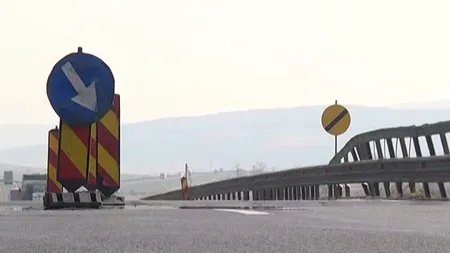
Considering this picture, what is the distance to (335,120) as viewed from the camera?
19688 mm

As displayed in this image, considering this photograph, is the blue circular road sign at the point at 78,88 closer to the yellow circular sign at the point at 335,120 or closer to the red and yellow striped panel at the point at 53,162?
the red and yellow striped panel at the point at 53,162

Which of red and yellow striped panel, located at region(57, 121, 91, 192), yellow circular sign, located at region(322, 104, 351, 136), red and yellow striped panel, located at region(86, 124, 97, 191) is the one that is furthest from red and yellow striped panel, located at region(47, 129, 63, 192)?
yellow circular sign, located at region(322, 104, 351, 136)

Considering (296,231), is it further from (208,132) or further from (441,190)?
(208,132)

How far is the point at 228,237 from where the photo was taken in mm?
6988

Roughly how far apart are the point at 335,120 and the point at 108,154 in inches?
294

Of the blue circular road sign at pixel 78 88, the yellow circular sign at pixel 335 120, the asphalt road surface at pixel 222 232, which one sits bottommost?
the asphalt road surface at pixel 222 232

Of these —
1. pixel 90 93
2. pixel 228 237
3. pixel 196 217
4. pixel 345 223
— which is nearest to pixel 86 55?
pixel 90 93

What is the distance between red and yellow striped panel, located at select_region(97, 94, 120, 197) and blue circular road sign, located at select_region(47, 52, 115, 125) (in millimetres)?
1503

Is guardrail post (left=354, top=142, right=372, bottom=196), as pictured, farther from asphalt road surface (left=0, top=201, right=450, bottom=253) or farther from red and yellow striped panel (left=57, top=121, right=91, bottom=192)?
asphalt road surface (left=0, top=201, right=450, bottom=253)

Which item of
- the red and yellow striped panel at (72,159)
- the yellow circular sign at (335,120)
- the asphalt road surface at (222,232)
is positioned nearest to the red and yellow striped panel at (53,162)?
the red and yellow striped panel at (72,159)

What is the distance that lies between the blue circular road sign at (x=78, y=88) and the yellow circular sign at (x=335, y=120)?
8538 millimetres

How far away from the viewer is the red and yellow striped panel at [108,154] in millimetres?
13195

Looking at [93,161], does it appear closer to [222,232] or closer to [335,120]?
[222,232]

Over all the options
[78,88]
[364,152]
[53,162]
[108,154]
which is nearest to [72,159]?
[78,88]
